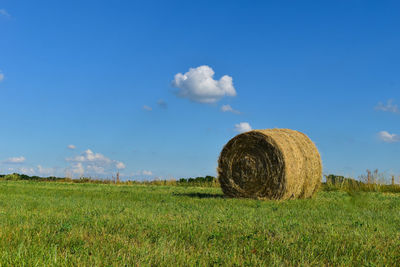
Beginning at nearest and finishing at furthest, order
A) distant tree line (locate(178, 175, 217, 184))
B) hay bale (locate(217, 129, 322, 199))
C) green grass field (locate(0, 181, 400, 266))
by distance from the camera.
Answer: green grass field (locate(0, 181, 400, 266)) < hay bale (locate(217, 129, 322, 199)) < distant tree line (locate(178, 175, 217, 184))

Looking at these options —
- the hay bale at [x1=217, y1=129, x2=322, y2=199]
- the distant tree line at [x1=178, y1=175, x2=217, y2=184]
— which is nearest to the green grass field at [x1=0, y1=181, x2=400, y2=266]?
the hay bale at [x1=217, y1=129, x2=322, y2=199]

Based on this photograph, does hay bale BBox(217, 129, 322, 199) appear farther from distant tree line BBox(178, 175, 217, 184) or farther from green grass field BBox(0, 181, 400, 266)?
distant tree line BBox(178, 175, 217, 184)

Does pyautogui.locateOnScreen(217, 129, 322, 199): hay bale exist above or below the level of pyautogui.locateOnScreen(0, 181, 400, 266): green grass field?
above

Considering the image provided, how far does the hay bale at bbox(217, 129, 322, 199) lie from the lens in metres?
13.6

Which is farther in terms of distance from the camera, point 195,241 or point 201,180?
point 201,180

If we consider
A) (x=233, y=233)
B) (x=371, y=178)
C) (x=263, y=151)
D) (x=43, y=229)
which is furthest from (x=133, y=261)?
(x=371, y=178)

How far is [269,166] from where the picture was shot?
1387cm

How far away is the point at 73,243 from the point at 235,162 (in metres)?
10.1

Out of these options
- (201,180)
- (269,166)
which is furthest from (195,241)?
(201,180)

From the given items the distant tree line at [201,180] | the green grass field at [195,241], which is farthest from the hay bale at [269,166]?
the distant tree line at [201,180]

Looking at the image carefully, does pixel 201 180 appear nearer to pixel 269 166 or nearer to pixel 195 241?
pixel 269 166

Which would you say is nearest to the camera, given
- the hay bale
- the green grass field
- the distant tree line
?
the green grass field

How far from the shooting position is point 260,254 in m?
4.72

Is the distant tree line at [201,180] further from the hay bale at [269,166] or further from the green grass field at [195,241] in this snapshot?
the green grass field at [195,241]
